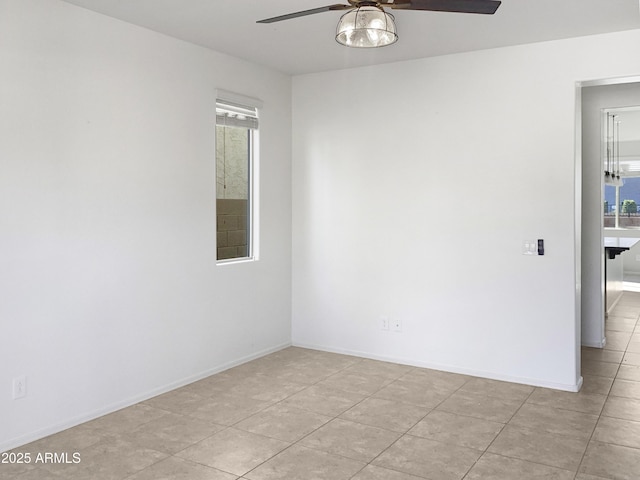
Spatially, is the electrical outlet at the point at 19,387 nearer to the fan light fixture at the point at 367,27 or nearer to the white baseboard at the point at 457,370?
the fan light fixture at the point at 367,27

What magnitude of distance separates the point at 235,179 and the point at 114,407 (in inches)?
81.3

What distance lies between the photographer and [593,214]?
5500mm

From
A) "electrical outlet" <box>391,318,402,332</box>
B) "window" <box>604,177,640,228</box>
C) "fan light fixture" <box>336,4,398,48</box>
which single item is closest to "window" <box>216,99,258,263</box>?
"electrical outlet" <box>391,318,402,332</box>

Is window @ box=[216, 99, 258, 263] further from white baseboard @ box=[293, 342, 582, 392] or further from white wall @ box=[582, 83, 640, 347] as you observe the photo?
white wall @ box=[582, 83, 640, 347]

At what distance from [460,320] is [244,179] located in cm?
219

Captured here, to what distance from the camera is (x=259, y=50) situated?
443 centimetres

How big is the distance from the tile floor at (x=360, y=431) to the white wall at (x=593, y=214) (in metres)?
0.87

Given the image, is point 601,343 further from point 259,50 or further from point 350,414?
point 259,50

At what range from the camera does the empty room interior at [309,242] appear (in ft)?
10.3

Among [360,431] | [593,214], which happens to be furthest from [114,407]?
[593,214]

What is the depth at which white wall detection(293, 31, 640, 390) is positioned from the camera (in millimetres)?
4137

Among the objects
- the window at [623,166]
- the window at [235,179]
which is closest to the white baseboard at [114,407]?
the window at [235,179]

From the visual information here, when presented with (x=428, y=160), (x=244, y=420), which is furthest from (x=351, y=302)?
(x=244, y=420)

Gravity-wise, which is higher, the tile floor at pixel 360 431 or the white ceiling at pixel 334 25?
the white ceiling at pixel 334 25
